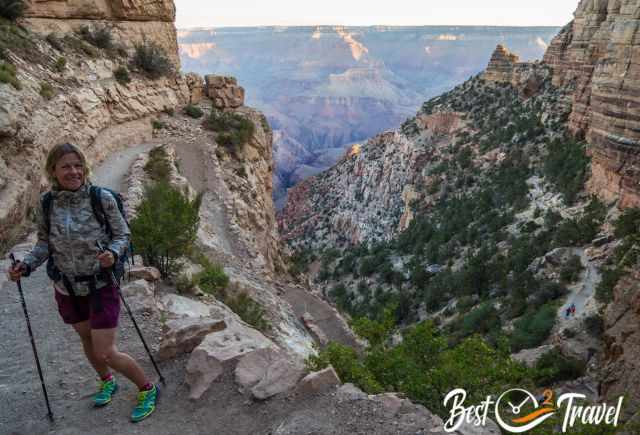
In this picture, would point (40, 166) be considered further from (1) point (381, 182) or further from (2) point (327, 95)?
(2) point (327, 95)

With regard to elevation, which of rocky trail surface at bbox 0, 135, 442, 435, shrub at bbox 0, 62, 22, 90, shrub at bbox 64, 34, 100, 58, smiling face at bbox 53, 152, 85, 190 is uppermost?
shrub at bbox 64, 34, 100, 58

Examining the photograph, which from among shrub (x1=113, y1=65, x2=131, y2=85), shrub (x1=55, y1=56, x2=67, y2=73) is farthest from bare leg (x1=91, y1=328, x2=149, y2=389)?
shrub (x1=113, y1=65, x2=131, y2=85)

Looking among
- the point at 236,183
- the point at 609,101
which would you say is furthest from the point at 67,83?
the point at 609,101

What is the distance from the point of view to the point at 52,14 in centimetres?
1728

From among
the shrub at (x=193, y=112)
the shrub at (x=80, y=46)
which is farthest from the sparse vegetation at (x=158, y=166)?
the shrub at (x=193, y=112)

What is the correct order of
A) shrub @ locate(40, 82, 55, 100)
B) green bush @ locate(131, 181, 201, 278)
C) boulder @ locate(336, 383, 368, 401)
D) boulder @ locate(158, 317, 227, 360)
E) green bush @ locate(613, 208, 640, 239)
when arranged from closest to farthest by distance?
boulder @ locate(336, 383, 368, 401) → boulder @ locate(158, 317, 227, 360) → green bush @ locate(131, 181, 201, 278) → shrub @ locate(40, 82, 55, 100) → green bush @ locate(613, 208, 640, 239)

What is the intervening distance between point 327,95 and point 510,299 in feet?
605

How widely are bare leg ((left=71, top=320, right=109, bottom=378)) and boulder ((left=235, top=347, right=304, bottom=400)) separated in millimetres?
1207

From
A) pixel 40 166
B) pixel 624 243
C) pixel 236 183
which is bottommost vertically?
pixel 624 243

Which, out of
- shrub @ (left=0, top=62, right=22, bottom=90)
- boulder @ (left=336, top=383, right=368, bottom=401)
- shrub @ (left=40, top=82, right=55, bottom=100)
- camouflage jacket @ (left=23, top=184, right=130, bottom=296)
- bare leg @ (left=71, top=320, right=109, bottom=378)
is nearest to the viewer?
camouflage jacket @ (left=23, top=184, right=130, bottom=296)

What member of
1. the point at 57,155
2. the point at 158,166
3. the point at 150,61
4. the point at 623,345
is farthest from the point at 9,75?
the point at 623,345

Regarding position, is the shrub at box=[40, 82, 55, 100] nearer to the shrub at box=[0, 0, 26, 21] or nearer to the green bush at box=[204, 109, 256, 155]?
the shrub at box=[0, 0, 26, 21]

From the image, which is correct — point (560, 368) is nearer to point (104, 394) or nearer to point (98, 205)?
point (104, 394)

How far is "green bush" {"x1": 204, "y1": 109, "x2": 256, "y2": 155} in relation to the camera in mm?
19578
